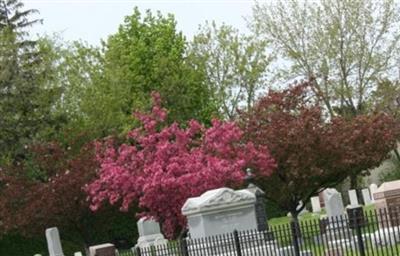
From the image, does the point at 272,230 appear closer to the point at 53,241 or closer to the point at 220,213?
the point at 220,213

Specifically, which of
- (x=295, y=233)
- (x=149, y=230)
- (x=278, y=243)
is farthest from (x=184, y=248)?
(x=149, y=230)

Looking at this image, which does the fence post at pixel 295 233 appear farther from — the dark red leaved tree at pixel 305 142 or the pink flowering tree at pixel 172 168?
the dark red leaved tree at pixel 305 142

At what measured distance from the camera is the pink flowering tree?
3009cm

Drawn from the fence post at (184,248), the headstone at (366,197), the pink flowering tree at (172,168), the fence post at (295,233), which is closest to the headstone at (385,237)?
the fence post at (295,233)

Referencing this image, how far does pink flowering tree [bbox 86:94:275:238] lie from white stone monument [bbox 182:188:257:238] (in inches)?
190

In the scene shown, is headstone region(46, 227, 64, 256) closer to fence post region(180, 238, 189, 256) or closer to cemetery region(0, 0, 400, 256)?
cemetery region(0, 0, 400, 256)

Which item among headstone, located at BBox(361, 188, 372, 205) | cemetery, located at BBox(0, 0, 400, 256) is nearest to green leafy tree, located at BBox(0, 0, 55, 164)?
cemetery, located at BBox(0, 0, 400, 256)

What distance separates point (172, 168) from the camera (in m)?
30.4

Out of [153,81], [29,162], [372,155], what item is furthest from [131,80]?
[372,155]

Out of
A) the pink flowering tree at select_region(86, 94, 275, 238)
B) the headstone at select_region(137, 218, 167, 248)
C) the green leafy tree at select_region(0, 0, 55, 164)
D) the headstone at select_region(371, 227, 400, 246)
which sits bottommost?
the headstone at select_region(371, 227, 400, 246)

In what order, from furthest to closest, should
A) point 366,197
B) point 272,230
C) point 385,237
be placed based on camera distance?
point 366,197 < point 272,230 < point 385,237

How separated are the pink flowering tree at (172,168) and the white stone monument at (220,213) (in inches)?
190

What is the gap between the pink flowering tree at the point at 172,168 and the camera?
30094 millimetres

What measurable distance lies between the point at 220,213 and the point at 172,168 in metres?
5.78
